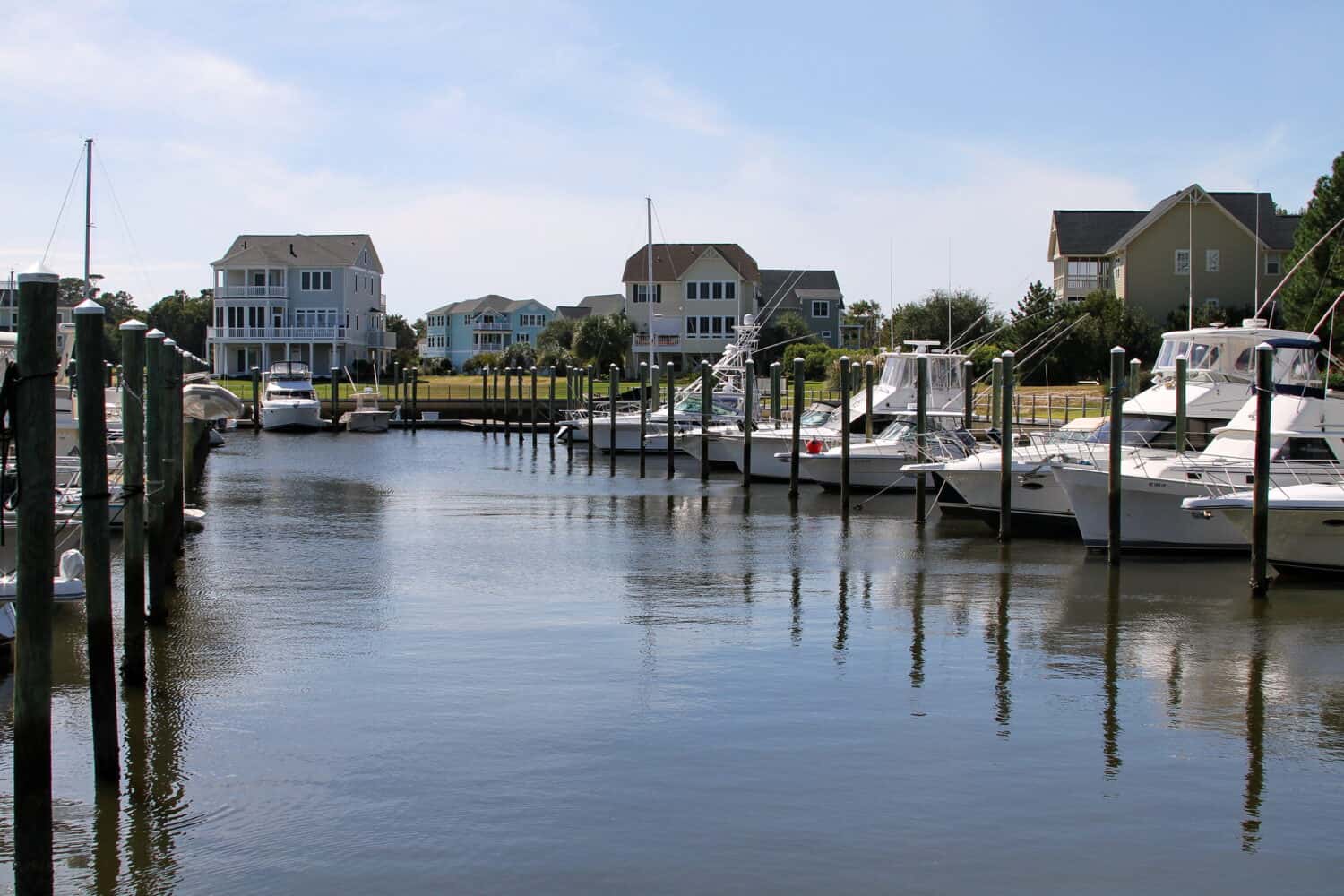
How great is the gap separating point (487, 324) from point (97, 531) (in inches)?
4644

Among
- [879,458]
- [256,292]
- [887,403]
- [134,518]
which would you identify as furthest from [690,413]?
[256,292]

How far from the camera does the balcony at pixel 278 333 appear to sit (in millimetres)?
93500

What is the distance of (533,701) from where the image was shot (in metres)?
13.1

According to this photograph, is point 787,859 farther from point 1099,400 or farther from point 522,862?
point 1099,400

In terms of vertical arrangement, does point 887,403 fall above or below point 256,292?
below

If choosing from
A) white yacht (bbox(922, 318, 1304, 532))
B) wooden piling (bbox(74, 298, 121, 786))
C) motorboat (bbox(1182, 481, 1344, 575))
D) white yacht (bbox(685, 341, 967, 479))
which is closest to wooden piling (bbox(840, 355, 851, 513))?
white yacht (bbox(922, 318, 1304, 532))

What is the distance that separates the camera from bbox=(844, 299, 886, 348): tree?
100144mm

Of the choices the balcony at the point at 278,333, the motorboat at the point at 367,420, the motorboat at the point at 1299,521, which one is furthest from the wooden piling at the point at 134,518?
the balcony at the point at 278,333

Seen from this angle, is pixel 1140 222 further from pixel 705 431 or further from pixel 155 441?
pixel 155 441

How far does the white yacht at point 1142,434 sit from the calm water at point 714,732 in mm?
3291

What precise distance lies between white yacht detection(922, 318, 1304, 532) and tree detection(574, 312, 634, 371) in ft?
208

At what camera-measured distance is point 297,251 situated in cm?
9612

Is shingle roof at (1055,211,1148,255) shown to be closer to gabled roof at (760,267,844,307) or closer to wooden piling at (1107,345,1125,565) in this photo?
gabled roof at (760,267,844,307)

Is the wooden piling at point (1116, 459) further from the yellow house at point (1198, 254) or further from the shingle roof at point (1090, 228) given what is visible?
the shingle roof at point (1090, 228)
